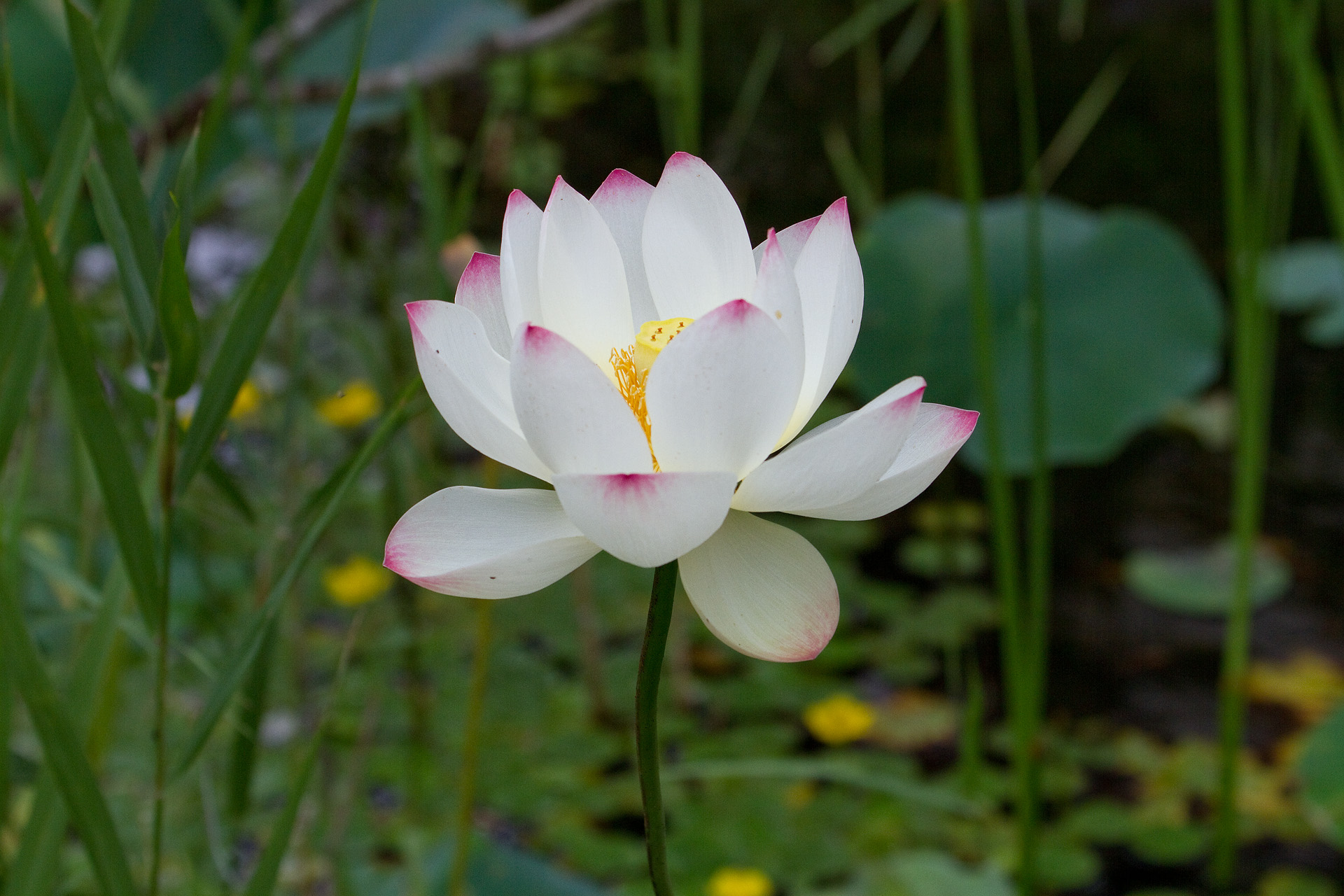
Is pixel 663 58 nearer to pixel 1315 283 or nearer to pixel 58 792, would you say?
pixel 58 792

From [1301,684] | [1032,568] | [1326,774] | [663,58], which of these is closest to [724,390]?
[1032,568]

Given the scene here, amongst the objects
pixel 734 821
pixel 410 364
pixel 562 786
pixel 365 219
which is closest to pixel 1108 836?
pixel 734 821

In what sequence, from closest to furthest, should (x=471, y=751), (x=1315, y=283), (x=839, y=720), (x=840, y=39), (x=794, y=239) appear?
1. (x=794, y=239)
2. (x=471, y=751)
3. (x=839, y=720)
4. (x=1315, y=283)
5. (x=840, y=39)

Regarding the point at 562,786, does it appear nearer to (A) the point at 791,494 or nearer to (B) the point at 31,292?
(B) the point at 31,292

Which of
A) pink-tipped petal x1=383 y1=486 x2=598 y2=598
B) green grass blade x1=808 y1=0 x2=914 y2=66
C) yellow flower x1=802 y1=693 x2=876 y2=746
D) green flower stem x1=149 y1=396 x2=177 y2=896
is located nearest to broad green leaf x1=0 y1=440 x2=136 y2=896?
green flower stem x1=149 y1=396 x2=177 y2=896

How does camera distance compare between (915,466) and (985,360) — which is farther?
(985,360)

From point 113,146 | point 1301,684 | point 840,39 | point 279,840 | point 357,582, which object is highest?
point 840,39

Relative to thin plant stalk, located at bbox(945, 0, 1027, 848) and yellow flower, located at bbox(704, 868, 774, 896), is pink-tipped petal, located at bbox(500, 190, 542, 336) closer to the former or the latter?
thin plant stalk, located at bbox(945, 0, 1027, 848)
